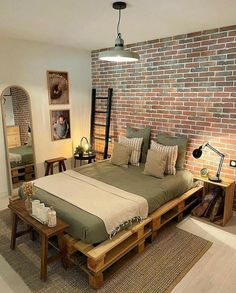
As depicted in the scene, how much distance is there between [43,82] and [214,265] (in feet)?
11.7

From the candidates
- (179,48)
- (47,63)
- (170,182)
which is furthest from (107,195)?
(47,63)

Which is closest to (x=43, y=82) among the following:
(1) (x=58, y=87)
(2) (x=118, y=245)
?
(1) (x=58, y=87)

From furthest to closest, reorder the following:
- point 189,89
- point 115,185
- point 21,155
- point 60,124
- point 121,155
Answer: point 60,124
point 21,155
point 121,155
point 189,89
point 115,185

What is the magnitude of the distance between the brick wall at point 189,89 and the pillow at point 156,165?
607 millimetres

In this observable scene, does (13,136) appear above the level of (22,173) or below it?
above

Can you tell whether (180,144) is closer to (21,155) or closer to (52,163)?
(52,163)

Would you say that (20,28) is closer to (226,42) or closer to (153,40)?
(153,40)

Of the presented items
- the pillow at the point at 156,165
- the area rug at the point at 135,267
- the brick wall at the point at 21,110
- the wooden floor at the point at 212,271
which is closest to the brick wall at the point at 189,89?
the pillow at the point at 156,165

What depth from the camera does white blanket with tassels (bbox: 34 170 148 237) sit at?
221 cm

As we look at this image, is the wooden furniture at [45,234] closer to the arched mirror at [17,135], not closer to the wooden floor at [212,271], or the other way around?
the wooden floor at [212,271]

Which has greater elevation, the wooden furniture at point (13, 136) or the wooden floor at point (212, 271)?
the wooden furniture at point (13, 136)

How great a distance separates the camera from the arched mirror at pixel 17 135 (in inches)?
143

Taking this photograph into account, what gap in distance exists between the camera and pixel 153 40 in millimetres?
3641

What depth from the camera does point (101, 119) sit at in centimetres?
471
